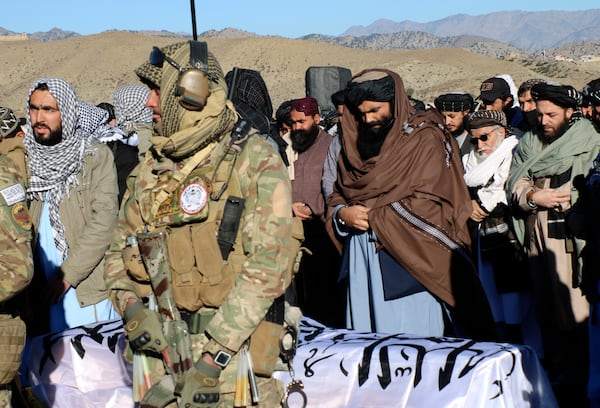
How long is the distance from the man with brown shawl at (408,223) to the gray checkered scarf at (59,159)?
1518 millimetres

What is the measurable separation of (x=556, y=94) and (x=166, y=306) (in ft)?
12.0

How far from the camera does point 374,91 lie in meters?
5.03

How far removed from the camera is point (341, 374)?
14.4 feet

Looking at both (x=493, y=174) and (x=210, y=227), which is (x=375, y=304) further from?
(x=210, y=227)

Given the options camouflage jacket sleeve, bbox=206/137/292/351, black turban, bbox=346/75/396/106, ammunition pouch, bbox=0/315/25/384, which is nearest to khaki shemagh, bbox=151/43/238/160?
camouflage jacket sleeve, bbox=206/137/292/351

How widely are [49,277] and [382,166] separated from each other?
1929mm

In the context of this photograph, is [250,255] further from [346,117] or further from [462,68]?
[462,68]

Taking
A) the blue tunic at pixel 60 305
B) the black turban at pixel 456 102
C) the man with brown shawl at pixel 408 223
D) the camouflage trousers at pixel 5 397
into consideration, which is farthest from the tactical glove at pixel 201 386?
the black turban at pixel 456 102

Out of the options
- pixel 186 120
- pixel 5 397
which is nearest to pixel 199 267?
pixel 186 120

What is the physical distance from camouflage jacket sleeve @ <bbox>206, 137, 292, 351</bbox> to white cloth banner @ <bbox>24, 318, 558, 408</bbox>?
1.30 m

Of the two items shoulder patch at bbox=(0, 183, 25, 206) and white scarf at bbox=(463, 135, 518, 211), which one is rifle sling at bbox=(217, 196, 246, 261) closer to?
shoulder patch at bbox=(0, 183, 25, 206)

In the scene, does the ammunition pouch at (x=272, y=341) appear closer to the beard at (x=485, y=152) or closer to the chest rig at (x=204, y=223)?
the chest rig at (x=204, y=223)

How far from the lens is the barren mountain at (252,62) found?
4791 cm

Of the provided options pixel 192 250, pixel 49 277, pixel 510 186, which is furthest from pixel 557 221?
pixel 192 250
